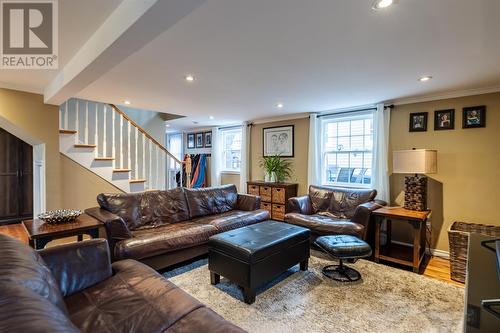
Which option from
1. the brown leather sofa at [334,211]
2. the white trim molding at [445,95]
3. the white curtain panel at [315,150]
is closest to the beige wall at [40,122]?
the brown leather sofa at [334,211]

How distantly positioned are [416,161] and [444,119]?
0.92 meters

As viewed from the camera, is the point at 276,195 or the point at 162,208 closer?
the point at 162,208

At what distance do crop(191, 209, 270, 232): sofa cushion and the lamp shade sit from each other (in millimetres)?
2046

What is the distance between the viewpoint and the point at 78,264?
1712 mm

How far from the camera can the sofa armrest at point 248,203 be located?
4184 millimetres

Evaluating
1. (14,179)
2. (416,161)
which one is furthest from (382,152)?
(14,179)

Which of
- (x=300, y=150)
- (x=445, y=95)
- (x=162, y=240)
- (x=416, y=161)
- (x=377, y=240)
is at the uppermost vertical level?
(x=445, y=95)

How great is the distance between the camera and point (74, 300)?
5.01 ft

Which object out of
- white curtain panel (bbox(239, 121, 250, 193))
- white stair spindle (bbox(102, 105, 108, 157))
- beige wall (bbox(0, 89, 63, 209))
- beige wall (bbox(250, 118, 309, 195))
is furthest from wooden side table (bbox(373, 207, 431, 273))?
beige wall (bbox(0, 89, 63, 209))

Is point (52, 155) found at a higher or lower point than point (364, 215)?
higher

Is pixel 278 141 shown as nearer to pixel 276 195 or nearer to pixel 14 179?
pixel 276 195

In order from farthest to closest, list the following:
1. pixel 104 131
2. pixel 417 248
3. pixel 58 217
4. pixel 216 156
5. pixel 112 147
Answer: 1. pixel 216 156
2. pixel 112 147
3. pixel 104 131
4. pixel 417 248
5. pixel 58 217

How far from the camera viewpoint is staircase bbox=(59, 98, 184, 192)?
4.04m

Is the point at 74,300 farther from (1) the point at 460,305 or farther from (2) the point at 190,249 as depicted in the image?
(1) the point at 460,305
